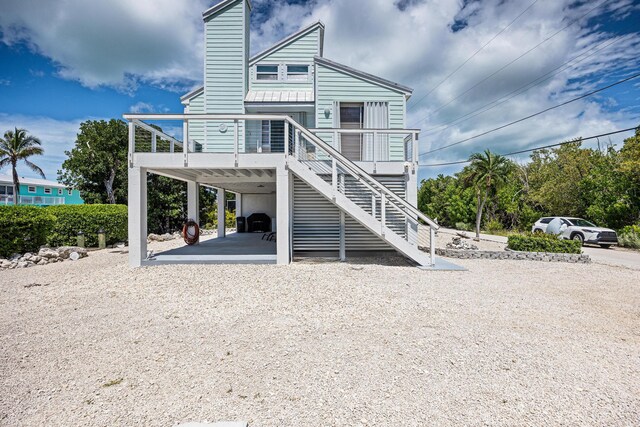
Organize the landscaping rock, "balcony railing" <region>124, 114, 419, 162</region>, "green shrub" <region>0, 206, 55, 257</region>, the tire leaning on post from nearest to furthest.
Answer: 1. "balcony railing" <region>124, 114, 419, 162</region>
2. "green shrub" <region>0, 206, 55, 257</region>
3. the landscaping rock
4. the tire leaning on post

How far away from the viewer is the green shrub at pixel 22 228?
9523 millimetres

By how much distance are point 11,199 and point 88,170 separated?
20884mm

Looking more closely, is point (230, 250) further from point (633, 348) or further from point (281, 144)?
point (633, 348)

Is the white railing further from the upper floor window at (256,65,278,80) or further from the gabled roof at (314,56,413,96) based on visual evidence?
the upper floor window at (256,65,278,80)

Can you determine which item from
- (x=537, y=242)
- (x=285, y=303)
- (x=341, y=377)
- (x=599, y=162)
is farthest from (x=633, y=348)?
(x=599, y=162)

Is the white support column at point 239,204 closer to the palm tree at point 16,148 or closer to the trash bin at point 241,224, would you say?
the trash bin at point 241,224

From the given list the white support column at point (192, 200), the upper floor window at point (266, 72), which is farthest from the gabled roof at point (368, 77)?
the white support column at point (192, 200)

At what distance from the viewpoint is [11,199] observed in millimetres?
30938

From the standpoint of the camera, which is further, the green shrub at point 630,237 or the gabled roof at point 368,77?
the green shrub at point 630,237

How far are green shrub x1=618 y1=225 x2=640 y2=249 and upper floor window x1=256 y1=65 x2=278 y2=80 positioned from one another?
18.3 metres

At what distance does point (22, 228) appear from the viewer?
1004 centimetres

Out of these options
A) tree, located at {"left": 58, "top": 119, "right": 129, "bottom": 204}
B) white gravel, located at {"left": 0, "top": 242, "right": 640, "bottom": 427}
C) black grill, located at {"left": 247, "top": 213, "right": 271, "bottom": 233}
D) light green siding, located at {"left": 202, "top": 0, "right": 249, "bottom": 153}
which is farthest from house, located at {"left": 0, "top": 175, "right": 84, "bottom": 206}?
white gravel, located at {"left": 0, "top": 242, "right": 640, "bottom": 427}

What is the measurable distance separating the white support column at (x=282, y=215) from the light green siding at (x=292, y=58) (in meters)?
5.88

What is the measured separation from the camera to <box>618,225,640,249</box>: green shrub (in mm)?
14800
